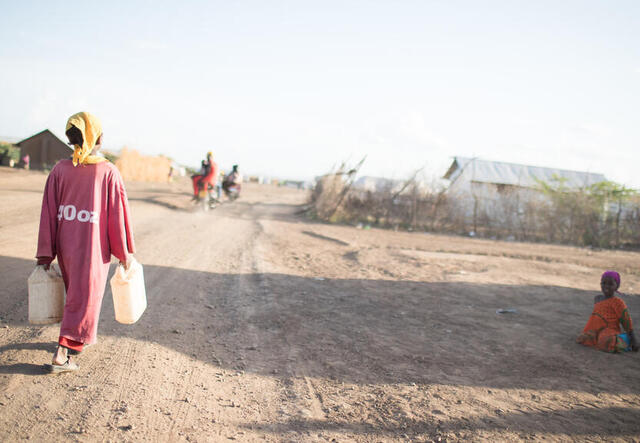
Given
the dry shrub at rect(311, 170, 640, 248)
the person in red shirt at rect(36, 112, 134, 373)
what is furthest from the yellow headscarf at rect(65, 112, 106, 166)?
the dry shrub at rect(311, 170, 640, 248)

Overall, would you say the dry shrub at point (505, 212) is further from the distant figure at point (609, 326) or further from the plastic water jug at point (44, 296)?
the plastic water jug at point (44, 296)

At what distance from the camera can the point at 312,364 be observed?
386cm

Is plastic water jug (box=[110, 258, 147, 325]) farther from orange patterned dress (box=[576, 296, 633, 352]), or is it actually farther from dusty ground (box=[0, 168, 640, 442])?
orange patterned dress (box=[576, 296, 633, 352])

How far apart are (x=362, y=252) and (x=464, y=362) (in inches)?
249

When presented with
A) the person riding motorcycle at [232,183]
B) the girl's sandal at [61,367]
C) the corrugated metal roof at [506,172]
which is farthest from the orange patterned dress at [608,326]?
the corrugated metal roof at [506,172]

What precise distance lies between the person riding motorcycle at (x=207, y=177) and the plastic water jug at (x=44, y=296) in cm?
1289

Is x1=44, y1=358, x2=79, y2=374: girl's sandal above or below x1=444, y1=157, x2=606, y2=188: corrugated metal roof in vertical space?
below

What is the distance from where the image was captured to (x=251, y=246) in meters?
9.77

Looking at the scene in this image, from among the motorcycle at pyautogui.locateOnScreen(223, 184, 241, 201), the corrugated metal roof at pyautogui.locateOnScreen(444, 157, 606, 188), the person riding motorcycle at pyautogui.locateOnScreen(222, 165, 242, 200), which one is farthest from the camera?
the corrugated metal roof at pyautogui.locateOnScreen(444, 157, 606, 188)

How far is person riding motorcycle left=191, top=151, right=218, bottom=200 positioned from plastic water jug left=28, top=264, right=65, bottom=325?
12.9 meters

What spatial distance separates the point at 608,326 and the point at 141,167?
34.4 meters

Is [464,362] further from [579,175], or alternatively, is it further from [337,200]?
[579,175]

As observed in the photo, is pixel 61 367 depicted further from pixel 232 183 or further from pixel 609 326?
pixel 232 183

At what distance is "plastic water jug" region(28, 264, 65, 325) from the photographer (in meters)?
3.04
